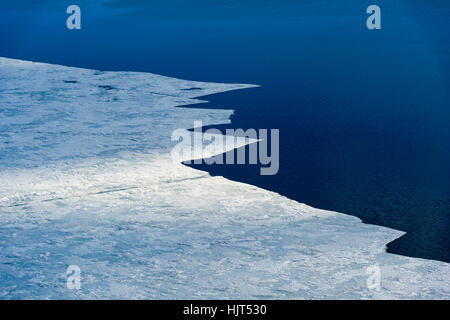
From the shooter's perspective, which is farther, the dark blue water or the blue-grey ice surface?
the dark blue water

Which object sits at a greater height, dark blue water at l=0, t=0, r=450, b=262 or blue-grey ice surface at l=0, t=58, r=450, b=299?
dark blue water at l=0, t=0, r=450, b=262

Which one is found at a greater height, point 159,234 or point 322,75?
point 322,75

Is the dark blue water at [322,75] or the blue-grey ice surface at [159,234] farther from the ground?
the dark blue water at [322,75]

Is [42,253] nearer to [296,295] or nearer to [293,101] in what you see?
[296,295]
